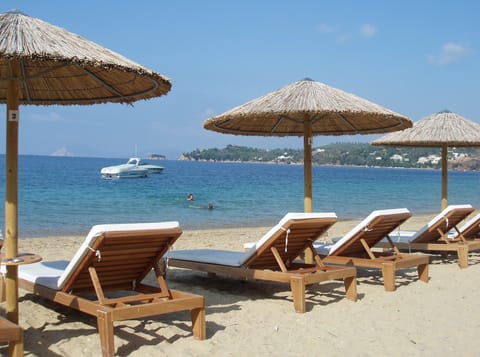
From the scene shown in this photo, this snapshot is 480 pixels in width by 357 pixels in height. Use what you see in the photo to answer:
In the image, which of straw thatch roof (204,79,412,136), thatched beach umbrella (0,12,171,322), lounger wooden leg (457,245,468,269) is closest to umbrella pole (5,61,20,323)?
thatched beach umbrella (0,12,171,322)

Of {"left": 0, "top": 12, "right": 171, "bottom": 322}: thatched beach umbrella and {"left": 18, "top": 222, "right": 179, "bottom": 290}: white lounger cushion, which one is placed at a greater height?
{"left": 0, "top": 12, "right": 171, "bottom": 322}: thatched beach umbrella

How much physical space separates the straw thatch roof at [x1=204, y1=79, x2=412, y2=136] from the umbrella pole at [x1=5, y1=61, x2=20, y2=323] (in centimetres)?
267

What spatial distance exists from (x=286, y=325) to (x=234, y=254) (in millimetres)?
1402

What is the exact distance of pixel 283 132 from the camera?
26.3 feet

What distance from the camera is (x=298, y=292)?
457 cm

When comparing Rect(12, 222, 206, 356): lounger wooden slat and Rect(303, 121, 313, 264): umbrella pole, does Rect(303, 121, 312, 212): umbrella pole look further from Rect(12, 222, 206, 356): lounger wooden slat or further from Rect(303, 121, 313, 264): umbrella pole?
Rect(12, 222, 206, 356): lounger wooden slat

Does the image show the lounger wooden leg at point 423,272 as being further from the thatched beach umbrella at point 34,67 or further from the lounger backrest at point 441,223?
the thatched beach umbrella at point 34,67

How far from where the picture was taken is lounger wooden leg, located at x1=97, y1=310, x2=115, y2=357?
3.35 meters

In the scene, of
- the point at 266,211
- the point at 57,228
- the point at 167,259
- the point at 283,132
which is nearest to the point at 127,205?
the point at 266,211

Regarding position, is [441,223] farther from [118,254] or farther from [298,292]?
[118,254]

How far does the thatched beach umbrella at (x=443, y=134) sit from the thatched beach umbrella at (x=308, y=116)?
1567 mm

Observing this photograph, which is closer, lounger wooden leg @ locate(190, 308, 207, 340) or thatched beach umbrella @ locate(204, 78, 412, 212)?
lounger wooden leg @ locate(190, 308, 207, 340)

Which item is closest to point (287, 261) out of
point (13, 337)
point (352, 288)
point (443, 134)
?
point (352, 288)

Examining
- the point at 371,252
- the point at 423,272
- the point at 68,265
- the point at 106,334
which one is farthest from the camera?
the point at 423,272
